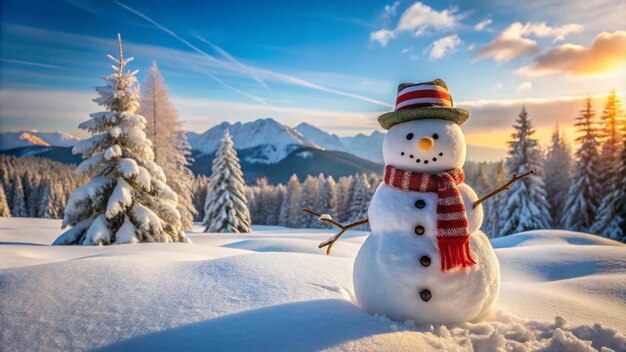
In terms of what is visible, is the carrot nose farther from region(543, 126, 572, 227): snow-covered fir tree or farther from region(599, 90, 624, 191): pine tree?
region(543, 126, 572, 227): snow-covered fir tree

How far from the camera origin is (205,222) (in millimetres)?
21906

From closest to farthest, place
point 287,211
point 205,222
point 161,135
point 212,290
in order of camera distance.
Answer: point 212,290 < point 161,135 < point 205,222 < point 287,211

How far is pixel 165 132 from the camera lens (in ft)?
60.3

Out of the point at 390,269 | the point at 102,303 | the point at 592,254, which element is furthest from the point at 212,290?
the point at 592,254

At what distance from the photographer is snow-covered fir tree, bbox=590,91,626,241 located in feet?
59.0

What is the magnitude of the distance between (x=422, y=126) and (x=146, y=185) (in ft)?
29.7

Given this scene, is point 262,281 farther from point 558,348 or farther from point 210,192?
point 210,192

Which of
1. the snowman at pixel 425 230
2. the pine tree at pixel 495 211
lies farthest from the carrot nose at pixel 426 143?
the pine tree at pixel 495 211

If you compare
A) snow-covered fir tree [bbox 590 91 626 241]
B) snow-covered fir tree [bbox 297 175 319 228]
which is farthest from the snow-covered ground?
snow-covered fir tree [bbox 297 175 319 228]

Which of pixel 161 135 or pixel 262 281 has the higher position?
pixel 161 135

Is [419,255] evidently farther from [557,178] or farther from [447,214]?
[557,178]

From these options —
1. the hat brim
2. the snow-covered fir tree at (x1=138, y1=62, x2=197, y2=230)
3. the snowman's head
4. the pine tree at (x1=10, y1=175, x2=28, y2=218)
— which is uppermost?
the snow-covered fir tree at (x1=138, y1=62, x2=197, y2=230)

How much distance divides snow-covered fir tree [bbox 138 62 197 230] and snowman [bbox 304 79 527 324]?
1713cm

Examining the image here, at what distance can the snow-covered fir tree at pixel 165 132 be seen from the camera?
59.3 ft
